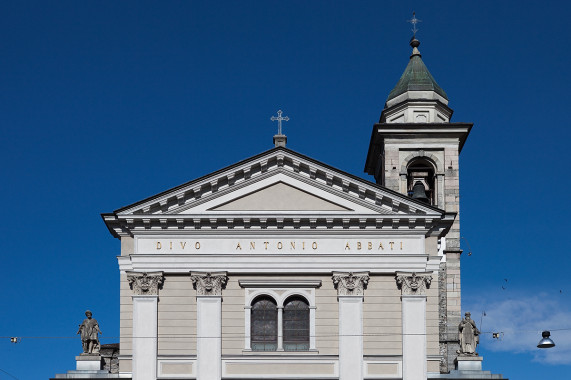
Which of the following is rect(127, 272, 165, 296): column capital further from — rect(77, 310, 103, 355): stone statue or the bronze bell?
the bronze bell

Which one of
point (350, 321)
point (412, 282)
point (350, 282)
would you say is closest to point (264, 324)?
point (350, 321)

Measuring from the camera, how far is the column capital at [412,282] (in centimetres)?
3819

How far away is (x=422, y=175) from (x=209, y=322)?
14.7 meters

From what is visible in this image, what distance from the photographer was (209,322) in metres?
37.9

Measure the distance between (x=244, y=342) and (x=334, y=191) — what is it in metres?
6.12

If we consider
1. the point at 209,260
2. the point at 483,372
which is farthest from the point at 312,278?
the point at 483,372

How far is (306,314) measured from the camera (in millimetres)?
38312

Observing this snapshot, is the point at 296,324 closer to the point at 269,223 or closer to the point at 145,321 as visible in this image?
the point at 269,223

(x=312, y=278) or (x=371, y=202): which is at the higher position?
(x=371, y=202)

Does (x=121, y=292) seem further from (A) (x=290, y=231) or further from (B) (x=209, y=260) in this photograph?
(A) (x=290, y=231)

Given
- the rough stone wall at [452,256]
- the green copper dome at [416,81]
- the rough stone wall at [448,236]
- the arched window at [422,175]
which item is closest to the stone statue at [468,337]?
the rough stone wall at [448,236]

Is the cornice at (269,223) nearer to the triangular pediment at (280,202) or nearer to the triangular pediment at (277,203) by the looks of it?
the triangular pediment at (277,203)

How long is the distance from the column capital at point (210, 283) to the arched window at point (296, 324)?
2.37 meters

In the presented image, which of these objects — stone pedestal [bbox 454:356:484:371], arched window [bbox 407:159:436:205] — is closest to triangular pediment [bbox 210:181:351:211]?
stone pedestal [bbox 454:356:484:371]
